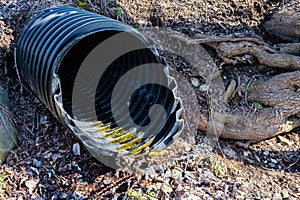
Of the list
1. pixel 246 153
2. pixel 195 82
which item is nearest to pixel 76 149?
pixel 195 82

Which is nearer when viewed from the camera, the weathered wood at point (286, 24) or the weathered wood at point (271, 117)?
the weathered wood at point (271, 117)

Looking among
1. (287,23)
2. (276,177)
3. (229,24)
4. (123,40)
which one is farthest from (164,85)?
(287,23)

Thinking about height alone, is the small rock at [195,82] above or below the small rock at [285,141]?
above

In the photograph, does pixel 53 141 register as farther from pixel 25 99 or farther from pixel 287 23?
pixel 287 23

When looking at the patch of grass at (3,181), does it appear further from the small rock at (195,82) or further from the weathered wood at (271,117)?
the small rock at (195,82)

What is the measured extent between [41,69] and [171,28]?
7.26ft

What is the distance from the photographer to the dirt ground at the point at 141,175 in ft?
9.98

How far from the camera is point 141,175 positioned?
314cm

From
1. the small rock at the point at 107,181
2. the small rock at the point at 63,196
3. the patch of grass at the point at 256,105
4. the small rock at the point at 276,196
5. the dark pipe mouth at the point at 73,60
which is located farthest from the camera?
the patch of grass at the point at 256,105

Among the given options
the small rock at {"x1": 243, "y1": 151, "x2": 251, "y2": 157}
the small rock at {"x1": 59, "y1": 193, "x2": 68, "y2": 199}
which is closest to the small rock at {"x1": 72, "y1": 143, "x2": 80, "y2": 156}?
the small rock at {"x1": 59, "y1": 193, "x2": 68, "y2": 199}

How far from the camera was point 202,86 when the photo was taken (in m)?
4.22

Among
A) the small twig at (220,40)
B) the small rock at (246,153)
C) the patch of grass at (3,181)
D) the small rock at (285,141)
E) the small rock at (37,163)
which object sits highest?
the small twig at (220,40)

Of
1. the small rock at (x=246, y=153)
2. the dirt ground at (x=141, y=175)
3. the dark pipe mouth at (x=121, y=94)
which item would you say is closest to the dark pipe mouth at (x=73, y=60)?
the dark pipe mouth at (x=121, y=94)

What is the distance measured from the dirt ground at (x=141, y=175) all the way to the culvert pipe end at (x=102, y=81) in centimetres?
25
